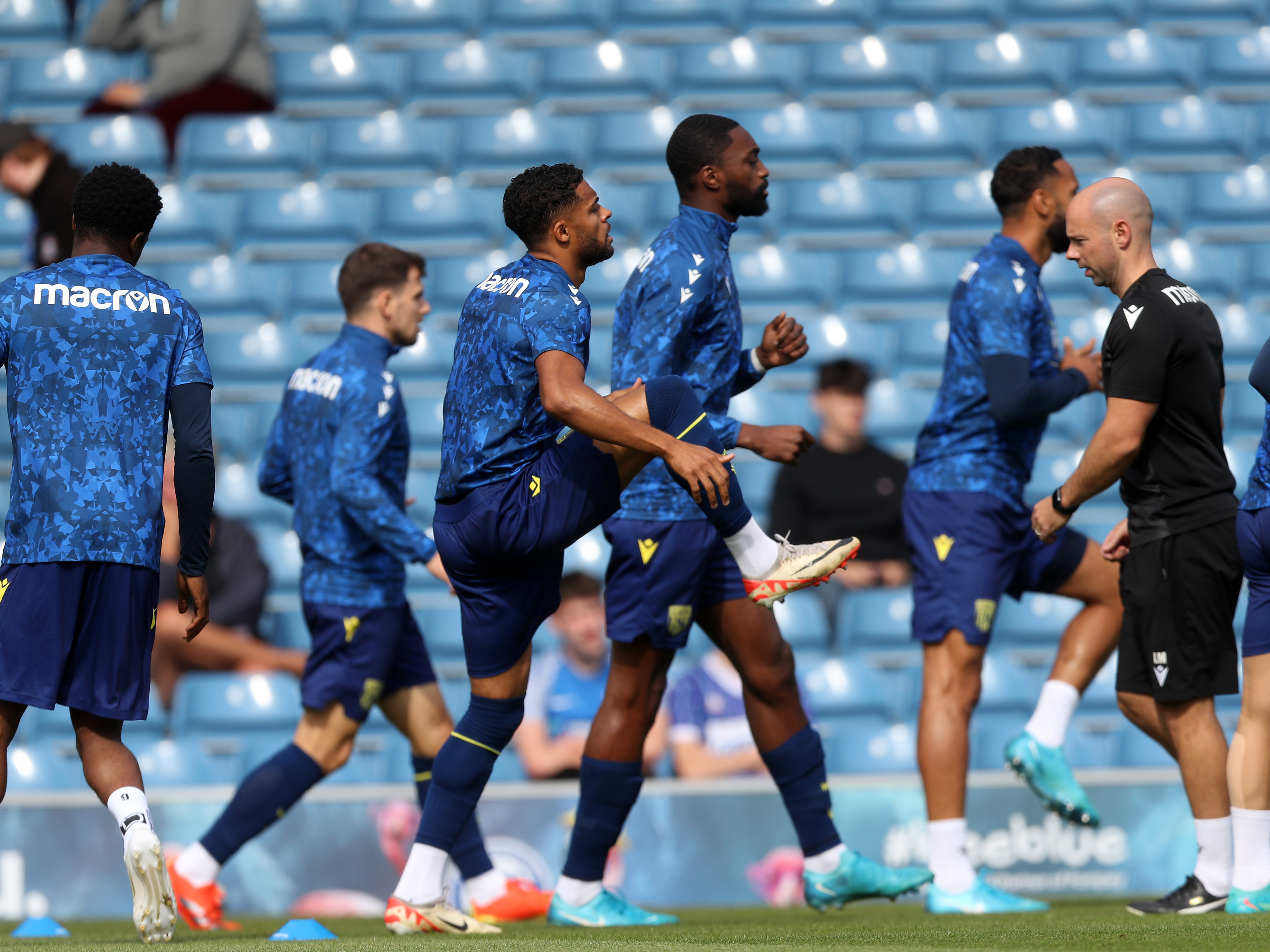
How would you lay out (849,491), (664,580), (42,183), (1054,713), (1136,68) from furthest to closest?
(1136,68) → (42,183) → (849,491) → (1054,713) → (664,580)

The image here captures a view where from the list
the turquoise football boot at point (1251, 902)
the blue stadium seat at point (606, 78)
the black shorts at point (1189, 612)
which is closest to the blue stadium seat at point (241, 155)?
the blue stadium seat at point (606, 78)

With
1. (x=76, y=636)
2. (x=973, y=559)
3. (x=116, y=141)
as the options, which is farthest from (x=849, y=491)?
(x=116, y=141)

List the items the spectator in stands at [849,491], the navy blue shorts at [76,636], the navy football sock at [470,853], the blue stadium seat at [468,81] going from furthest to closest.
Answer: the blue stadium seat at [468,81] < the spectator in stands at [849,491] < the navy football sock at [470,853] < the navy blue shorts at [76,636]

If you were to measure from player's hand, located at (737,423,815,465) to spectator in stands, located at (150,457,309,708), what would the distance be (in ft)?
12.9

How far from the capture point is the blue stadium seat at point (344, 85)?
34.0 ft

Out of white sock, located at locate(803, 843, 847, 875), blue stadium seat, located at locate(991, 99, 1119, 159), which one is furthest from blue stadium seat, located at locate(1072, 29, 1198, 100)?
white sock, located at locate(803, 843, 847, 875)

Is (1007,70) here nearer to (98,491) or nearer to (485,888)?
(485,888)

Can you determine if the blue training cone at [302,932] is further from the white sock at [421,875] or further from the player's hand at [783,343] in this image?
the player's hand at [783,343]

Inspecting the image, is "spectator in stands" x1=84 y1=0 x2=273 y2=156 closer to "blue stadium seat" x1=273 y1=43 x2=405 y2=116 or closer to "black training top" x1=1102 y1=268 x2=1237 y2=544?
"blue stadium seat" x1=273 y1=43 x2=405 y2=116

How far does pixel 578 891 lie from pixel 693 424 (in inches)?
63.0

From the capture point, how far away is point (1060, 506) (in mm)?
4512

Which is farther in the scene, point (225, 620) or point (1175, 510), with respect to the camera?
point (225, 620)

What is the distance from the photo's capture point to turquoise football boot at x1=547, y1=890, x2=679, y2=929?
4711mm

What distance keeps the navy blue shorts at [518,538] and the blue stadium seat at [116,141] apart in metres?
6.62
